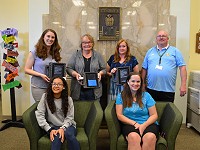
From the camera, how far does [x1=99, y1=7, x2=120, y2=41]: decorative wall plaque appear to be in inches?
160

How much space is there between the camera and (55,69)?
308 cm

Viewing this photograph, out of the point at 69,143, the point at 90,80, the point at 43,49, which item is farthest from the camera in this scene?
the point at 90,80

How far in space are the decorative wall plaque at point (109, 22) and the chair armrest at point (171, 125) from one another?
171 cm

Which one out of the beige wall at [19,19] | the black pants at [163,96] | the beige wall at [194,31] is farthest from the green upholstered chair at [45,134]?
the beige wall at [194,31]

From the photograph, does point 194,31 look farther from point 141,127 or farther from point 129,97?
point 141,127

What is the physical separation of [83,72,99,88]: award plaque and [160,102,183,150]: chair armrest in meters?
0.95

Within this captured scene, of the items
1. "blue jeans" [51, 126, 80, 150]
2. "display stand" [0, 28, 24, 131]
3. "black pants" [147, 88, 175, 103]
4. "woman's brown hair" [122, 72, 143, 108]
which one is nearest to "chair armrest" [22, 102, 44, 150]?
"blue jeans" [51, 126, 80, 150]

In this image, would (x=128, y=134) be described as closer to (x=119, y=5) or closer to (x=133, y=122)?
(x=133, y=122)

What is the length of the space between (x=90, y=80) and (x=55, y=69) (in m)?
0.46

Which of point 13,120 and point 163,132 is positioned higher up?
Result: point 163,132

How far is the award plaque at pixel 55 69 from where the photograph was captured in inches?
120

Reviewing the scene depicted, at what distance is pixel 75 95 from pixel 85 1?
1666 millimetres

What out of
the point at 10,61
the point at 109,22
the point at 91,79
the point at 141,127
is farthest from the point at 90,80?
the point at 10,61

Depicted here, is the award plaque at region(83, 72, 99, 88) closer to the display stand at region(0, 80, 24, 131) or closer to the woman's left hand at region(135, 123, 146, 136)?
the woman's left hand at region(135, 123, 146, 136)
